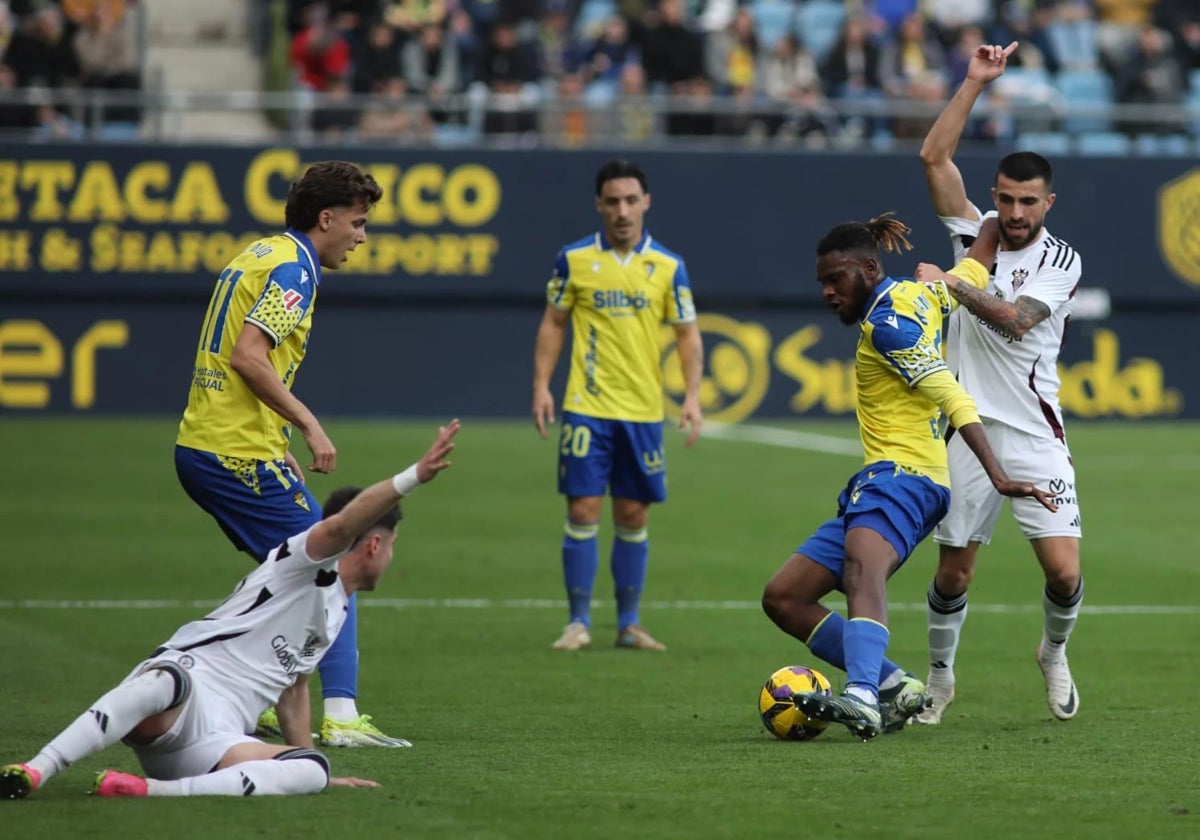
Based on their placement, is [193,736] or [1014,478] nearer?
[193,736]

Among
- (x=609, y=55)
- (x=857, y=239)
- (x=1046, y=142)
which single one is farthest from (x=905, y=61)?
(x=857, y=239)

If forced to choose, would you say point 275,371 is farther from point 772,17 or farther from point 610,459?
Result: point 772,17

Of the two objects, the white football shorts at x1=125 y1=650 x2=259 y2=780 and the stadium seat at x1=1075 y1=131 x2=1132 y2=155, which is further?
the stadium seat at x1=1075 y1=131 x2=1132 y2=155

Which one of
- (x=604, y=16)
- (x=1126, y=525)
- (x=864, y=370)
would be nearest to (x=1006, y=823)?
(x=864, y=370)

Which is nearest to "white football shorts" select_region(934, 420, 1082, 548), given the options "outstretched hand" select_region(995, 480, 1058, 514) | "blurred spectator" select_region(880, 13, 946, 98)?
"outstretched hand" select_region(995, 480, 1058, 514)

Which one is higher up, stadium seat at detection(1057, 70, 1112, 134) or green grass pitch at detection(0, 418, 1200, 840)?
stadium seat at detection(1057, 70, 1112, 134)

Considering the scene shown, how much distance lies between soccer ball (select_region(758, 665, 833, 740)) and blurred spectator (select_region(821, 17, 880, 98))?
18.1 m

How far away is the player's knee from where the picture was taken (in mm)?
6398

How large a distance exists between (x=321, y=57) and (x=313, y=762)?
18.9 meters

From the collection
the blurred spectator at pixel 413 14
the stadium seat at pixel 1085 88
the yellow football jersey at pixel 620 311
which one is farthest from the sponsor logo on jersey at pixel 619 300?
the stadium seat at pixel 1085 88

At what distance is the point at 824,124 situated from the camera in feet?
79.3

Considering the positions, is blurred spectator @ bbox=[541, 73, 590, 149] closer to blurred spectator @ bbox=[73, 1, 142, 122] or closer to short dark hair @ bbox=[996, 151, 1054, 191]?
blurred spectator @ bbox=[73, 1, 142, 122]

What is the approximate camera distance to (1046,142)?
24297 mm

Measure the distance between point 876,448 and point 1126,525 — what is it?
8838 mm
